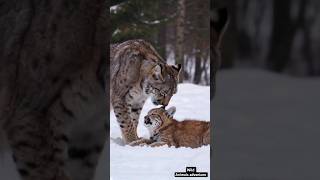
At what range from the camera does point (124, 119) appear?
3.68 meters

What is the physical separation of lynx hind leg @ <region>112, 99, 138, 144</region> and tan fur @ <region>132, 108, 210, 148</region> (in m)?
0.06

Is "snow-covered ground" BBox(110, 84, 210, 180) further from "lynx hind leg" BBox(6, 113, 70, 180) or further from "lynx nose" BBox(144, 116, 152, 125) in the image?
"lynx hind leg" BBox(6, 113, 70, 180)

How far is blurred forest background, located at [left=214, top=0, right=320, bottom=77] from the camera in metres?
3.83

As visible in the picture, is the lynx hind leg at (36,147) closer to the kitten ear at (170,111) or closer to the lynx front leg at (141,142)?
the lynx front leg at (141,142)

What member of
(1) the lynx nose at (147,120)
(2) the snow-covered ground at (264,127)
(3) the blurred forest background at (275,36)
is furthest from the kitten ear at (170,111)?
(3) the blurred forest background at (275,36)

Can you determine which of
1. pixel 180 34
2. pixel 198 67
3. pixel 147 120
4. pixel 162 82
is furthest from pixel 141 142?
pixel 180 34

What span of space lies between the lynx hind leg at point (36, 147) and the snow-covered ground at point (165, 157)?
0.99ft

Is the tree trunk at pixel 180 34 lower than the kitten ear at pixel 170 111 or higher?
higher

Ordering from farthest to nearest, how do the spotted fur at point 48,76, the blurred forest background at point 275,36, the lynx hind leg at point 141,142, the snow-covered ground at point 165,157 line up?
the blurred forest background at point 275,36
the lynx hind leg at point 141,142
the snow-covered ground at point 165,157
the spotted fur at point 48,76

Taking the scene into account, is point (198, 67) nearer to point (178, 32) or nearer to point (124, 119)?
point (178, 32)

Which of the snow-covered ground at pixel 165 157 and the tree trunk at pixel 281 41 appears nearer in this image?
the snow-covered ground at pixel 165 157

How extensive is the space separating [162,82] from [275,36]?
72cm

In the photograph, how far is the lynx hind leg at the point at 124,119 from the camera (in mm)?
3676

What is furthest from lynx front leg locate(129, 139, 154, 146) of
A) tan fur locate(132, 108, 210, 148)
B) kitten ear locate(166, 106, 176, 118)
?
kitten ear locate(166, 106, 176, 118)
